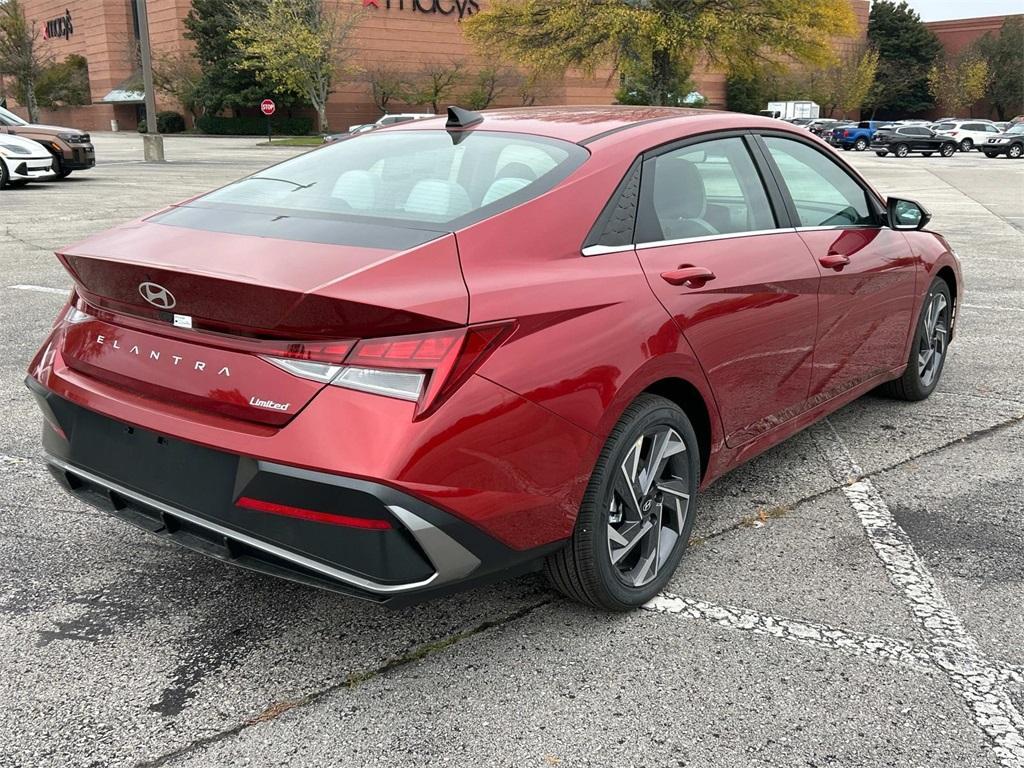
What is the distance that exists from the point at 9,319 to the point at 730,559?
19.8 ft

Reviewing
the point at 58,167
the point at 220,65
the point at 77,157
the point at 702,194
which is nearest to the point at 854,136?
the point at 77,157

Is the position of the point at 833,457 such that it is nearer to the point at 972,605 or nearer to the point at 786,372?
the point at 786,372

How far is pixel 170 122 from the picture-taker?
200 ft

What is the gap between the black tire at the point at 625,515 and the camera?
2.69 meters

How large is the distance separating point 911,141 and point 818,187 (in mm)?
39957

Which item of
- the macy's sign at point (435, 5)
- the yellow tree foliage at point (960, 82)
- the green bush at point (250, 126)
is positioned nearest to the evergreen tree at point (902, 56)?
the yellow tree foliage at point (960, 82)

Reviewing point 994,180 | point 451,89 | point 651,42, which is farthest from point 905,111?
point 994,180

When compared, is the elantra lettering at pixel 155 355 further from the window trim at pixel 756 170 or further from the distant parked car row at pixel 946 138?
the distant parked car row at pixel 946 138

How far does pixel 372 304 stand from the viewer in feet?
7.18

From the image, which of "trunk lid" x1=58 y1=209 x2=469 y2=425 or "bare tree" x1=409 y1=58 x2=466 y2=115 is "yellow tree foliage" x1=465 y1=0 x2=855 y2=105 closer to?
"bare tree" x1=409 y1=58 x2=466 y2=115

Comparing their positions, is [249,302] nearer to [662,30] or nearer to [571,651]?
[571,651]

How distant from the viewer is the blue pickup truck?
44.8 metres

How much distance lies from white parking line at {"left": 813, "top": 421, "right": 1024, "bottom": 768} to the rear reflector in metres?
1.70

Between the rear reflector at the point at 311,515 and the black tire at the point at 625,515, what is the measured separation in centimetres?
71
